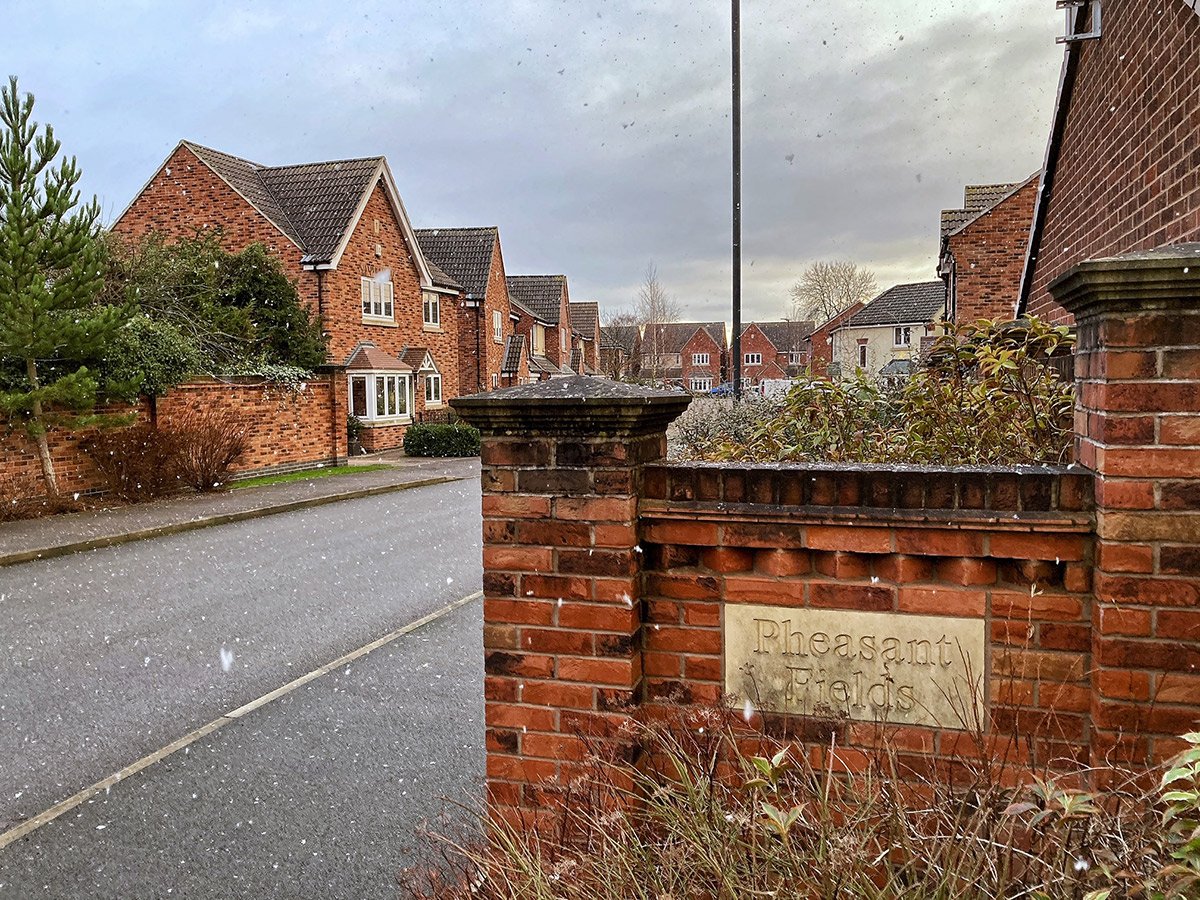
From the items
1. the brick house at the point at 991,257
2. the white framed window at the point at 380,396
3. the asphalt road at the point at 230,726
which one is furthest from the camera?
the white framed window at the point at 380,396

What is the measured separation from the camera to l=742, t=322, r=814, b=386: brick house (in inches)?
3607

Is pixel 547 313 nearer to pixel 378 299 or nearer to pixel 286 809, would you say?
pixel 378 299

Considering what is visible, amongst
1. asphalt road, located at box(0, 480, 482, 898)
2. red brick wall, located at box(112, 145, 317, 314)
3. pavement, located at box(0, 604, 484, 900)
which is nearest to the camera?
pavement, located at box(0, 604, 484, 900)

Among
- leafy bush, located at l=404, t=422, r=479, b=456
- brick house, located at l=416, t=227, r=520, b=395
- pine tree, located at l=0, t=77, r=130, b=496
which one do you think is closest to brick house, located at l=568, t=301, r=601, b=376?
brick house, located at l=416, t=227, r=520, b=395

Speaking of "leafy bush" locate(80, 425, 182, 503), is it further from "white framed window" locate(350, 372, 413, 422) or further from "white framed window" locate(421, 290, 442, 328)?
"white framed window" locate(421, 290, 442, 328)

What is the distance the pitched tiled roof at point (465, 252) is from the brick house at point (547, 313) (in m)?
8.01

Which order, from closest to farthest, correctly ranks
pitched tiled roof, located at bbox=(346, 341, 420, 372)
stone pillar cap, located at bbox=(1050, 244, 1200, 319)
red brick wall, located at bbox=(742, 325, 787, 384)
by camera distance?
1. stone pillar cap, located at bbox=(1050, 244, 1200, 319)
2. pitched tiled roof, located at bbox=(346, 341, 420, 372)
3. red brick wall, located at bbox=(742, 325, 787, 384)

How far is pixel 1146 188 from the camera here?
4711 mm

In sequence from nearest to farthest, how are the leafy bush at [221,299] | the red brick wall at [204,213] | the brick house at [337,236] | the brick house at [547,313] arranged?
the leafy bush at [221,299]
the red brick wall at [204,213]
the brick house at [337,236]
the brick house at [547,313]

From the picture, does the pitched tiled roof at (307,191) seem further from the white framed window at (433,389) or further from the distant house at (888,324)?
the distant house at (888,324)

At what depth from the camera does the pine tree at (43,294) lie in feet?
44.8

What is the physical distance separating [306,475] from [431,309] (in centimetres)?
1530

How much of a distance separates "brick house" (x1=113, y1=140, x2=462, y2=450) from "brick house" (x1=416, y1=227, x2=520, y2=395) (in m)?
6.44

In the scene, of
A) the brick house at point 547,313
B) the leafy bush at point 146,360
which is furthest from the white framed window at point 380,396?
the brick house at point 547,313
